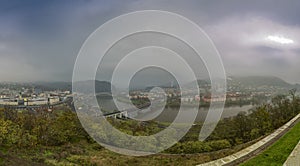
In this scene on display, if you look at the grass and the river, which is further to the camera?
the river

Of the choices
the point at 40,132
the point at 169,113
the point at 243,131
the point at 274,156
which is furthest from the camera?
the point at 169,113

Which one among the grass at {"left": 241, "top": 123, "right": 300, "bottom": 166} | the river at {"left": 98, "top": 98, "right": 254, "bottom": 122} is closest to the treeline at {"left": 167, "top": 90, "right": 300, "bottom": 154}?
the river at {"left": 98, "top": 98, "right": 254, "bottom": 122}

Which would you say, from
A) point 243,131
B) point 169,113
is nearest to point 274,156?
Result: point 243,131

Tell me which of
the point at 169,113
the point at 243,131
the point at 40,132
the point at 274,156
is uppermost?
the point at 40,132

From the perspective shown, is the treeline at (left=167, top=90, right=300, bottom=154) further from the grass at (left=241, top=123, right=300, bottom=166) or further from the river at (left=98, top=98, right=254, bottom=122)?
the grass at (left=241, top=123, right=300, bottom=166)

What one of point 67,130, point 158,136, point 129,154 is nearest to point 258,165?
point 129,154

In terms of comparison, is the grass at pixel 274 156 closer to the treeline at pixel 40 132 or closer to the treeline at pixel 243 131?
the treeline at pixel 243 131

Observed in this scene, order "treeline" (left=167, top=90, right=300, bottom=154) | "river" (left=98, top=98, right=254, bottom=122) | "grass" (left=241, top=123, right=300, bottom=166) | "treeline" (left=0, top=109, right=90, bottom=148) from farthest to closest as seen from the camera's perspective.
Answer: "river" (left=98, top=98, right=254, bottom=122)
"treeline" (left=167, top=90, right=300, bottom=154)
"treeline" (left=0, top=109, right=90, bottom=148)
"grass" (left=241, top=123, right=300, bottom=166)

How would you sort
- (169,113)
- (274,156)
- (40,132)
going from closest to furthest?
(274,156) < (40,132) < (169,113)

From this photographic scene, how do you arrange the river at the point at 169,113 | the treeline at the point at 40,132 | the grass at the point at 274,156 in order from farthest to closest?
the river at the point at 169,113, the treeline at the point at 40,132, the grass at the point at 274,156

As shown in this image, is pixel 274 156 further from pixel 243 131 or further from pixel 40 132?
pixel 40 132

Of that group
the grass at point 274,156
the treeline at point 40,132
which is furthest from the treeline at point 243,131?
the treeline at point 40,132
